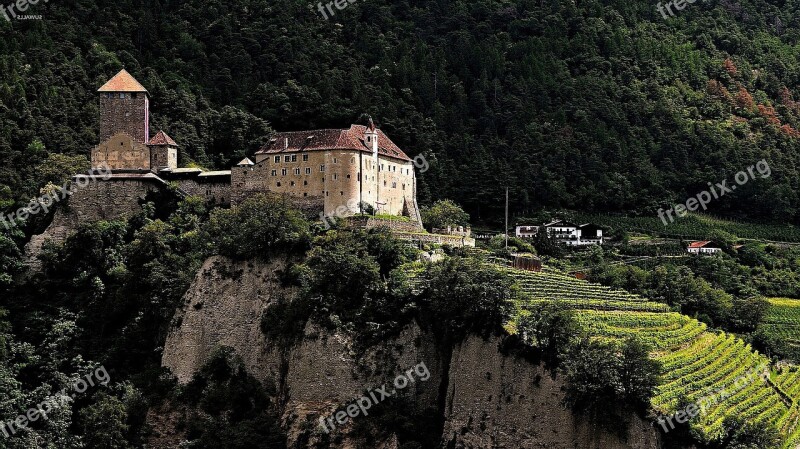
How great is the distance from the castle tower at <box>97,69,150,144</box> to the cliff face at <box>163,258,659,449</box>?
44.2 ft

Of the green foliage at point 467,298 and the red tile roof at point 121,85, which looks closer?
the green foliage at point 467,298

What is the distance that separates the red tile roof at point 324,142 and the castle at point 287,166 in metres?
0.05

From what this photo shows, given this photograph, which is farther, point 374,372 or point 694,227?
point 694,227

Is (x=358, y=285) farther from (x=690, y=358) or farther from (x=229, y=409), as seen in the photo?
(x=690, y=358)

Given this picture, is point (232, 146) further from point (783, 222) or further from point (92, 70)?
point (783, 222)

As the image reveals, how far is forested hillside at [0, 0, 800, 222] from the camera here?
271 feet

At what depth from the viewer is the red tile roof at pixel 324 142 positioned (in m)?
66.4

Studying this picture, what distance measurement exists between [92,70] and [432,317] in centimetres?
4173

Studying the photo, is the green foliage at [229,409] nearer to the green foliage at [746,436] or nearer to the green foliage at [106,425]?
the green foliage at [106,425]

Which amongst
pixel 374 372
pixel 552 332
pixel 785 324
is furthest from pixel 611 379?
pixel 785 324

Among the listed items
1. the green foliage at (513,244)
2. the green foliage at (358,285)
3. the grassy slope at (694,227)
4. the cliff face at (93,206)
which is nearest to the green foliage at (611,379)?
the green foliage at (358,285)

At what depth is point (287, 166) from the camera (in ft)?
222

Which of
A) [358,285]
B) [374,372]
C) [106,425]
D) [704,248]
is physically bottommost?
[106,425]

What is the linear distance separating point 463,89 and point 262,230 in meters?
37.9
